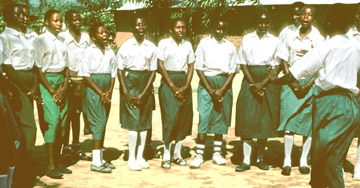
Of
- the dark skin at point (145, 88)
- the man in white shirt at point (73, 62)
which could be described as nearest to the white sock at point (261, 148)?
the dark skin at point (145, 88)

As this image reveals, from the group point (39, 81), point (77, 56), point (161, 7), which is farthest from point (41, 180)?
point (161, 7)

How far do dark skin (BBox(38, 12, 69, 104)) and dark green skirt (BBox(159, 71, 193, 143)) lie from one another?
4.60ft

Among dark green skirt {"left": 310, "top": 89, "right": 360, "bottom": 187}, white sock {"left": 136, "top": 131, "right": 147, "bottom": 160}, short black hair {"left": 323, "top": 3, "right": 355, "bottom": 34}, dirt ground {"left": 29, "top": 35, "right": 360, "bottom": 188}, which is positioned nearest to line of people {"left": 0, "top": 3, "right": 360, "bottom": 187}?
white sock {"left": 136, "top": 131, "right": 147, "bottom": 160}

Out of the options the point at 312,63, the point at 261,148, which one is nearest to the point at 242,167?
the point at 261,148

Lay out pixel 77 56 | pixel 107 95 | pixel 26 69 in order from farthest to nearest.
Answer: pixel 77 56 → pixel 107 95 → pixel 26 69

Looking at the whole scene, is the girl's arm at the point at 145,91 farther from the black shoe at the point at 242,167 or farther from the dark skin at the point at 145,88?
the black shoe at the point at 242,167

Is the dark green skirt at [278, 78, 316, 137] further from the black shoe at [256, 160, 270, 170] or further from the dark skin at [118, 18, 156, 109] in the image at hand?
the dark skin at [118, 18, 156, 109]

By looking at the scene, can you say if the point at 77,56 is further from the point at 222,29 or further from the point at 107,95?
the point at 222,29

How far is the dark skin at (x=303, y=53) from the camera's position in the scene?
21.8 ft

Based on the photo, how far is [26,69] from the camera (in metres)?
5.89

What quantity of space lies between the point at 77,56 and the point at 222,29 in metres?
2.12

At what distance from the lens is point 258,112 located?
693 centimetres

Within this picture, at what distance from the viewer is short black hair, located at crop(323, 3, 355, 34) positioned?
14.5 ft

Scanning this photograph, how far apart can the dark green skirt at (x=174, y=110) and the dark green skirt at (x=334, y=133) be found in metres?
2.83
